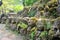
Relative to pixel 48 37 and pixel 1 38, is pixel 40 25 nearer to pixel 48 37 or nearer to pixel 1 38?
pixel 48 37

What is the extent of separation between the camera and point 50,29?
8.55 m

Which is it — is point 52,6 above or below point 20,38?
above

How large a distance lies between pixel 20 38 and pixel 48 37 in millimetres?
3024

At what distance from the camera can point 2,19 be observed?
76.8 feet

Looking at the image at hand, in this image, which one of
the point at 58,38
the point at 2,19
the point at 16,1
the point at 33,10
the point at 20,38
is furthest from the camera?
the point at 16,1

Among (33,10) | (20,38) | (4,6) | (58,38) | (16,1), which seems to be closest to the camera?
(58,38)

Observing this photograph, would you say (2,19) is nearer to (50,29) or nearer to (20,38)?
(20,38)

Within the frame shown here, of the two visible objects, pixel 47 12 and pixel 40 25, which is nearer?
pixel 40 25

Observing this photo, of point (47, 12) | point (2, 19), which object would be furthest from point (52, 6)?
point (2, 19)

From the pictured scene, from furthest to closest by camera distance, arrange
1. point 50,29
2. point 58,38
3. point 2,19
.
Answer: point 2,19 < point 50,29 < point 58,38

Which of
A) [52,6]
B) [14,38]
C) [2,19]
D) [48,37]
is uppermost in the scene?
[52,6]

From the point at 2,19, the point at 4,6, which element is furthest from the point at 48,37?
the point at 4,6

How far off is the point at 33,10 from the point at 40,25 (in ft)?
18.7

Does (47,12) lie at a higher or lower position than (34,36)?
higher
